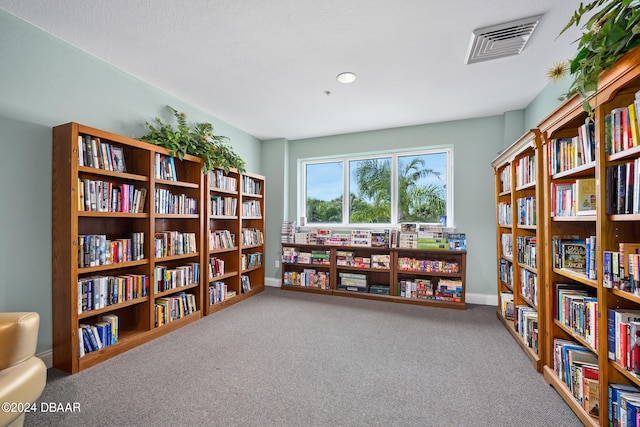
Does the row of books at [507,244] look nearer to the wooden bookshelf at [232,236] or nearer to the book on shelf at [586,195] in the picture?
the book on shelf at [586,195]

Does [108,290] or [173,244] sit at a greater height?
[173,244]

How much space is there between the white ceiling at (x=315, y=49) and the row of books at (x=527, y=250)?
1.62 metres

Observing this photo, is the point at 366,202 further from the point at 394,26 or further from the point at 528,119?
the point at 394,26

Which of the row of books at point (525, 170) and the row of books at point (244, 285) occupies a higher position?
A: the row of books at point (525, 170)

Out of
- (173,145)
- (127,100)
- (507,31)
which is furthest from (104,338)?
(507,31)

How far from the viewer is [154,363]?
222cm

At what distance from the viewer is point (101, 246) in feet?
7.52

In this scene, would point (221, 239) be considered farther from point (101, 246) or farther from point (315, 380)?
point (315, 380)

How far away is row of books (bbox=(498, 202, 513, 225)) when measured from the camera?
302 cm

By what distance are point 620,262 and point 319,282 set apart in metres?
3.51

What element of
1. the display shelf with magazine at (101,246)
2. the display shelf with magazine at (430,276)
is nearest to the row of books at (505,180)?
the display shelf with magazine at (430,276)

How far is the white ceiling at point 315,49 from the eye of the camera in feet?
6.25

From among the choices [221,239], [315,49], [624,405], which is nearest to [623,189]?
[624,405]

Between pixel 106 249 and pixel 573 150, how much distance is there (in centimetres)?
358
